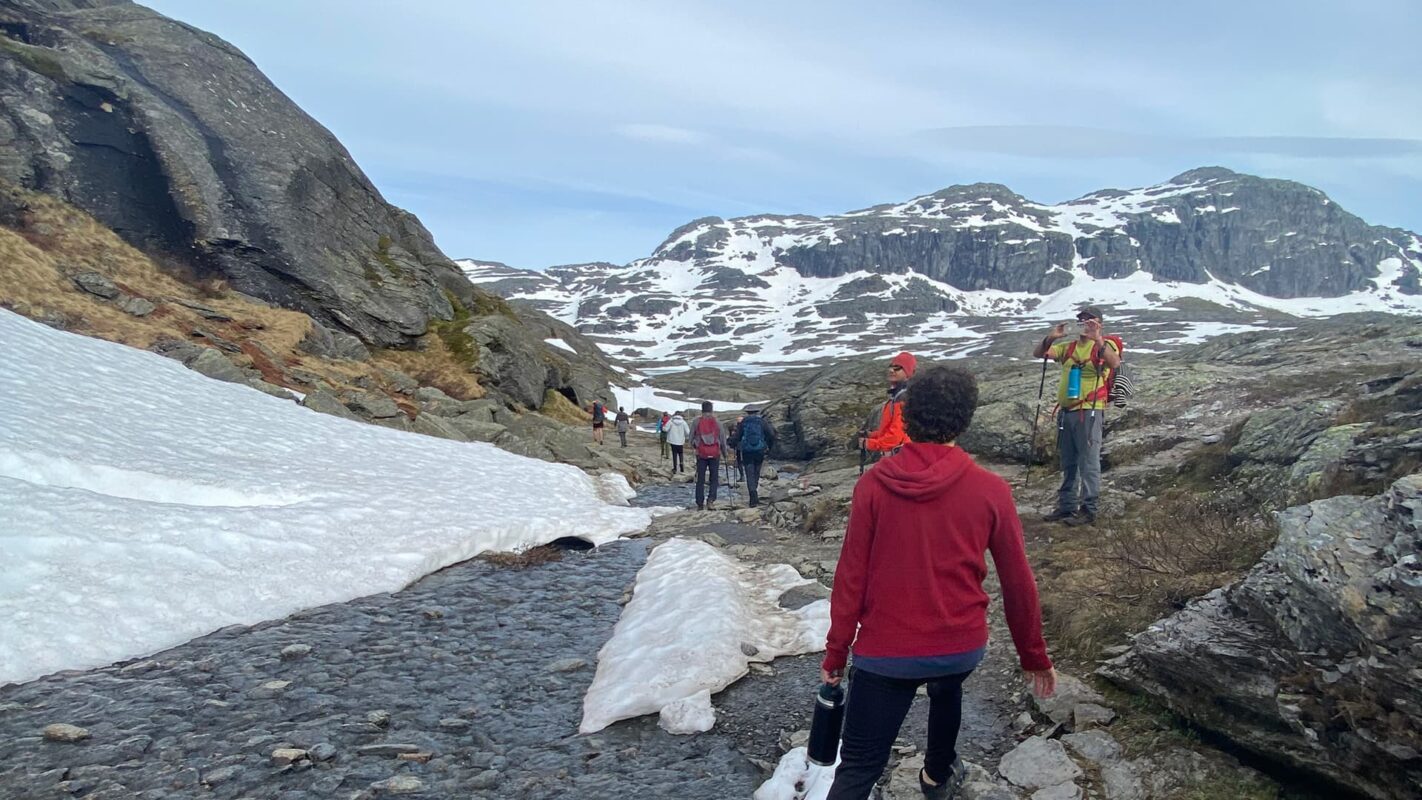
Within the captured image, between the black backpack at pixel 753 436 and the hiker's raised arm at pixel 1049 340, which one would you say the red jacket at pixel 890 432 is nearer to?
the hiker's raised arm at pixel 1049 340

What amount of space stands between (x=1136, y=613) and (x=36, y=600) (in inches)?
495

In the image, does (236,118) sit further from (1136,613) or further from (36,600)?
(1136,613)

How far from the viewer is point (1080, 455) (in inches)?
425

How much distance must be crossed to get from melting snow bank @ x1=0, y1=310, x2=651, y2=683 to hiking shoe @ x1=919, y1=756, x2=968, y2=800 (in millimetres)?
9077

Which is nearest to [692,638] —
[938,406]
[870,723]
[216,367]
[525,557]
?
[870,723]

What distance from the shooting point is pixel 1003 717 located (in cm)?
672

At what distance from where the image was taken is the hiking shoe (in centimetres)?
491

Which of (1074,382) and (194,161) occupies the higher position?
(194,161)

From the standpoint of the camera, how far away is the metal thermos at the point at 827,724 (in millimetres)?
4586

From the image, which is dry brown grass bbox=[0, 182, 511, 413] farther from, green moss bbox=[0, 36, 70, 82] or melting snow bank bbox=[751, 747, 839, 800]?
melting snow bank bbox=[751, 747, 839, 800]

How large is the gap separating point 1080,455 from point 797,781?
7.42 meters

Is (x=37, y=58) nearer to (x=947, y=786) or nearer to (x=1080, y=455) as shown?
(x=1080, y=455)

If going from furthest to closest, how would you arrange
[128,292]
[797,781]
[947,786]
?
[128,292] → [797,781] → [947,786]

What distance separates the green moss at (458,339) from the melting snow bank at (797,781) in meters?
34.1
